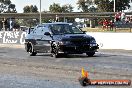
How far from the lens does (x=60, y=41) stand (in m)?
18.5

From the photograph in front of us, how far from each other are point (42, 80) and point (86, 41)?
328 inches

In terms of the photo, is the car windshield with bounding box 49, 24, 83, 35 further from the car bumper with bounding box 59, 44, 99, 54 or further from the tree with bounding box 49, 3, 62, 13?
Result: the tree with bounding box 49, 3, 62, 13

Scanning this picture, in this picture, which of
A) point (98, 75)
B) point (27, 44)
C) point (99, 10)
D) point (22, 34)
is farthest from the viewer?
point (99, 10)

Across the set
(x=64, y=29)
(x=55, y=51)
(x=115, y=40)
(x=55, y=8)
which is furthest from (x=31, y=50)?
(x=55, y=8)

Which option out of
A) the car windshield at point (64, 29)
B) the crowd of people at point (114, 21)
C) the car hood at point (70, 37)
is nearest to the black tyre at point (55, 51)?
the car hood at point (70, 37)

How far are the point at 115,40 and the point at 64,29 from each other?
8985mm

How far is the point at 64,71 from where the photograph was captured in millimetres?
12406

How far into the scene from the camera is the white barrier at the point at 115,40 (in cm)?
2723

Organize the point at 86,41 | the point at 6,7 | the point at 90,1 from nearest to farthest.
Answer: the point at 86,41 < the point at 90,1 < the point at 6,7

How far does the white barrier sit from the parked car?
7.92 meters

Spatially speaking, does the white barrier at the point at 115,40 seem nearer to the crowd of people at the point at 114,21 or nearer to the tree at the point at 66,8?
the crowd of people at the point at 114,21

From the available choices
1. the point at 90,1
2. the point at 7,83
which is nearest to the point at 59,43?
the point at 7,83

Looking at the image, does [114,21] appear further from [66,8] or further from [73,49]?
[66,8]

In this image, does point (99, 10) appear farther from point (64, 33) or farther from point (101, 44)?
point (64, 33)
